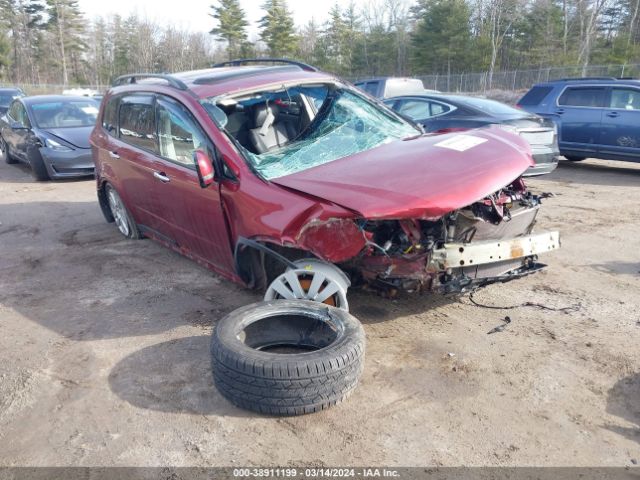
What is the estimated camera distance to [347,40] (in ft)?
194

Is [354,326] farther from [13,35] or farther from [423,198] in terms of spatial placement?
[13,35]

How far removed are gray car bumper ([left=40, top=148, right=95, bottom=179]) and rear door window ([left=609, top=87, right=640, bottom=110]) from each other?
384 inches

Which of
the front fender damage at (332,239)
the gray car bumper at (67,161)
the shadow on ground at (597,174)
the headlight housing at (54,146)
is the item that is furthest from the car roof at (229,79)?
the shadow on ground at (597,174)

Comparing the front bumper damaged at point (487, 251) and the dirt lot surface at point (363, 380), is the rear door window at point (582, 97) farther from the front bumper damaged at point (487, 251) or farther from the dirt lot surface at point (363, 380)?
the front bumper damaged at point (487, 251)

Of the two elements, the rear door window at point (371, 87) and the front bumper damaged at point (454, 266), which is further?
the rear door window at point (371, 87)

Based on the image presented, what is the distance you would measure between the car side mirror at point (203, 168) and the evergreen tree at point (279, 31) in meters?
55.1

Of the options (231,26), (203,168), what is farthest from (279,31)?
(203,168)

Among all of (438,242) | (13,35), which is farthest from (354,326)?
(13,35)

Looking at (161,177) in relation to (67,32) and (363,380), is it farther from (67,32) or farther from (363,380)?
(67,32)

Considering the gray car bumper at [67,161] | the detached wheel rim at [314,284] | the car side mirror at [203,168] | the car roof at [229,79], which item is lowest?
the gray car bumper at [67,161]

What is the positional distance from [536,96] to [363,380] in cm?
977

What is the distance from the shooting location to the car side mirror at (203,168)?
147 inches

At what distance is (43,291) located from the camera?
4812mm

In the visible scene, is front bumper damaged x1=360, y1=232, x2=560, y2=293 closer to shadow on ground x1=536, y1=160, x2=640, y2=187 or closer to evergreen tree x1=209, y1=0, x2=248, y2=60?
shadow on ground x1=536, y1=160, x2=640, y2=187
